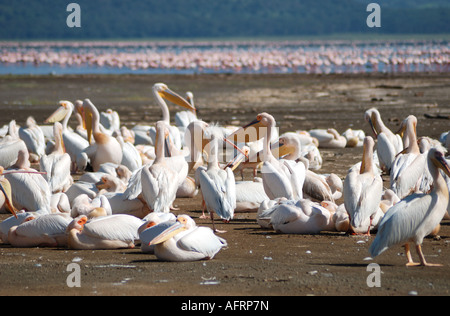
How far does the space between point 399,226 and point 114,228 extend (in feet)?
6.76

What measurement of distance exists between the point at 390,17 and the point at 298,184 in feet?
376

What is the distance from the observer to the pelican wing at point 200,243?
17.5ft

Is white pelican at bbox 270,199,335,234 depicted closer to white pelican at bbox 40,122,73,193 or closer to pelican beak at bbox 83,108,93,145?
white pelican at bbox 40,122,73,193

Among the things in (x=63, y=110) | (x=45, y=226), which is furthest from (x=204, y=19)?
(x=45, y=226)

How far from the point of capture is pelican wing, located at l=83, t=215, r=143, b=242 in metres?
5.81

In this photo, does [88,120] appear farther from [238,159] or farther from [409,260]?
[409,260]

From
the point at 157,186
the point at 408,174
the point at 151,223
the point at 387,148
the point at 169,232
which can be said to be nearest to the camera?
the point at 169,232

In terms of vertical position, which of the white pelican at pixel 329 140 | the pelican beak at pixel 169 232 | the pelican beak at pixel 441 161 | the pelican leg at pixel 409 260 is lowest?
the pelican leg at pixel 409 260

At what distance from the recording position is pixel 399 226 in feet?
16.4

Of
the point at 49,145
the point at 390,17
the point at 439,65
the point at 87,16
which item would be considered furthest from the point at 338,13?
the point at 49,145

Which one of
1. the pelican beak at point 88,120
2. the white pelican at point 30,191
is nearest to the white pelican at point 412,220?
the white pelican at point 30,191

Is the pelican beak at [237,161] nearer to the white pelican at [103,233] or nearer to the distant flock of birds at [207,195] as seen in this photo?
the distant flock of birds at [207,195]

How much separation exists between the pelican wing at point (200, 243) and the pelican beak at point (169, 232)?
73 mm
